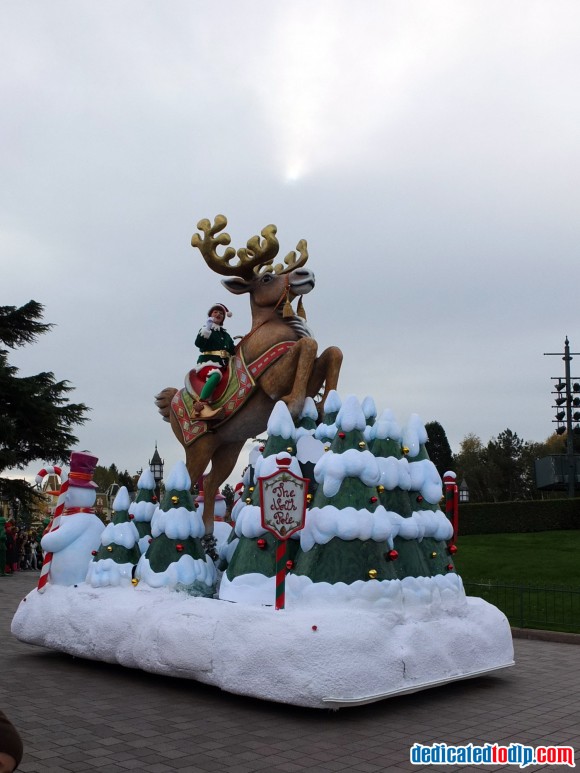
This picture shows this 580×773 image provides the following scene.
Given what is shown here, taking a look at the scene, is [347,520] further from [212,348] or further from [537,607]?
[537,607]

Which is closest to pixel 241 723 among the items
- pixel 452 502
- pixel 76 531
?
pixel 452 502

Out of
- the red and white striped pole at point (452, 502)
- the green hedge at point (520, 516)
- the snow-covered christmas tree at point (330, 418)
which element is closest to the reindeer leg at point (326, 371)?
the snow-covered christmas tree at point (330, 418)

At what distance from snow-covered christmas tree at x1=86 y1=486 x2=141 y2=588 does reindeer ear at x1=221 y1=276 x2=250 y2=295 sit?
319 centimetres

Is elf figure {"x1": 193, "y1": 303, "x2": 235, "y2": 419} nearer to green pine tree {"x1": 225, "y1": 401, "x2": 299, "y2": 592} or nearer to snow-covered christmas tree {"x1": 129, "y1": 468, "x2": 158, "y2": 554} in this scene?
snow-covered christmas tree {"x1": 129, "y1": 468, "x2": 158, "y2": 554}

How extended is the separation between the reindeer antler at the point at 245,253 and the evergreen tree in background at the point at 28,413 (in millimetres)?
16670

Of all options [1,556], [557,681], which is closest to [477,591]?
[557,681]

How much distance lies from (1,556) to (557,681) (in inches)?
730

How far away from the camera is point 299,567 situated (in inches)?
297

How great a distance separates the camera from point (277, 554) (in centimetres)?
727

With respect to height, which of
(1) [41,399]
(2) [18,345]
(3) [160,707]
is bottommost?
(3) [160,707]

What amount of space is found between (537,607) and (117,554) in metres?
8.47

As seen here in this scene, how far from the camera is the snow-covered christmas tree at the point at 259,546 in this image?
7785mm

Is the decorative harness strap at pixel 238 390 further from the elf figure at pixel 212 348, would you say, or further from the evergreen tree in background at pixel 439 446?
the evergreen tree in background at pixel 439 446

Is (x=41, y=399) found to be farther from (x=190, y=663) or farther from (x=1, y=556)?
(x=190, y=663)
